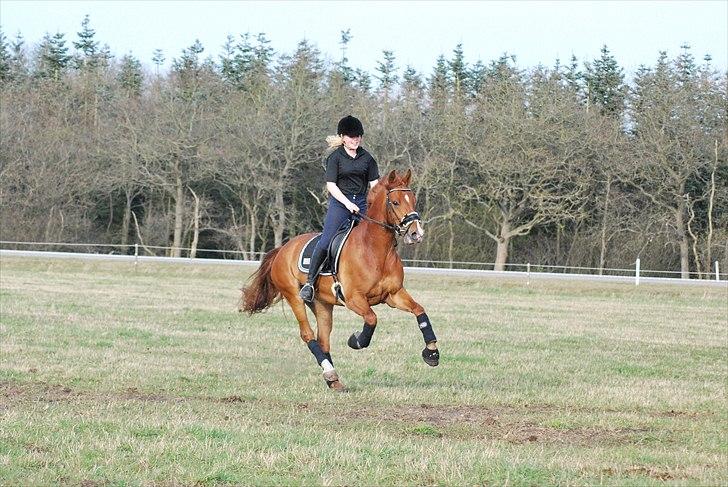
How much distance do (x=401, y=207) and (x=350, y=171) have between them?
3.97 feet

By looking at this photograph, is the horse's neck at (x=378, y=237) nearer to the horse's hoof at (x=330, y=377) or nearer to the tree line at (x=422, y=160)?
the horse's hoof at (x=330, y=377)

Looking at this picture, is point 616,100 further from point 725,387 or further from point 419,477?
point 419,477

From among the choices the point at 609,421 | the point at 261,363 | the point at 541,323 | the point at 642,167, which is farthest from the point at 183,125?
the point at 609,421

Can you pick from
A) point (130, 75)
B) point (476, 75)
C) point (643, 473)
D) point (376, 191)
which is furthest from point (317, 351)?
point (130, 75)

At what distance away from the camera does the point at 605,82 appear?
62.4 m

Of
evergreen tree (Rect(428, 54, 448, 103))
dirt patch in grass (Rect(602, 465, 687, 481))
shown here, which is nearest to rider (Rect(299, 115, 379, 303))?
dirt patch in grass (Rect(602, 465, 687, 481))

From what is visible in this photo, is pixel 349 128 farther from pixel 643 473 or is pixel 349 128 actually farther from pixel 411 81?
pixel 411 81

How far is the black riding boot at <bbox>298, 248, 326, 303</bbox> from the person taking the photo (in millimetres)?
13297

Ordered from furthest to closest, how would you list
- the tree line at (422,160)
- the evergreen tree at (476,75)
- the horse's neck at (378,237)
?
the evergreen tree at (476,75)
the tree line at (422,160)
the horse's neck at (378,237)

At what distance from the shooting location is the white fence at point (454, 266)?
45781 mm

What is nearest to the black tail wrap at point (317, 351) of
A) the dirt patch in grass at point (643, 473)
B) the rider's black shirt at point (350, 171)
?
the rider's black shirt at point (350, 171)

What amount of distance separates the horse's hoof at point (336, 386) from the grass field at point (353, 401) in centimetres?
24

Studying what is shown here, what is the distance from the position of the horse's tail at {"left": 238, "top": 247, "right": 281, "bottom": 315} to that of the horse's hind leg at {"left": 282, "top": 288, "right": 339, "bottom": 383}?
44 centimetres

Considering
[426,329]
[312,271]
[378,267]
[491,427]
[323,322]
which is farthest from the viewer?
[323,322]
